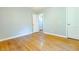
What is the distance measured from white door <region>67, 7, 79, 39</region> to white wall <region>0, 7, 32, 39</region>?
0.80 m

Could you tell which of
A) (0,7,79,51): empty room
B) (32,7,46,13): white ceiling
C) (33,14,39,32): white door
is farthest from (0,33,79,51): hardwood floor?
(32,7,46,13): white ceiling

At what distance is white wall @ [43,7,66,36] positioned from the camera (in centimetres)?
185

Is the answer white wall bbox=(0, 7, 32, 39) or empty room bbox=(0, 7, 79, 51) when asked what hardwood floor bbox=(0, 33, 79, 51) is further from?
white wall bbox=(0, 7, 32, 39)

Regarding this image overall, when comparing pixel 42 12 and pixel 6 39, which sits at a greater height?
pixel 42 12

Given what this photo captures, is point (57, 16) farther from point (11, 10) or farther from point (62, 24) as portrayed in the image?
point (11, 10)

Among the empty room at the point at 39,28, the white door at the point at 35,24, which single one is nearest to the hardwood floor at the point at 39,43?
the empty room at the point at 39,28

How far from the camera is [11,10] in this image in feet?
5.61

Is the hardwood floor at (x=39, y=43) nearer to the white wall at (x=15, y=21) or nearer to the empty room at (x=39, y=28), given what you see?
the empty room at (x=39, y=28)

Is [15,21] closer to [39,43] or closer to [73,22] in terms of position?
[39,43]
